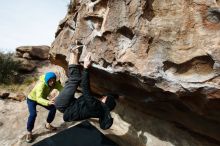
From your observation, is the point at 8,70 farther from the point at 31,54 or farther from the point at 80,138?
the point at 80,138

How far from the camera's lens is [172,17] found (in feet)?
18.1

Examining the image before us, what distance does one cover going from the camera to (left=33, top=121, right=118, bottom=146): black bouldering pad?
7.15 meters

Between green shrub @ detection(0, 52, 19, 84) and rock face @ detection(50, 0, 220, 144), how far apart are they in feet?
27.7

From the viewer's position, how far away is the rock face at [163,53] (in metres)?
5.07

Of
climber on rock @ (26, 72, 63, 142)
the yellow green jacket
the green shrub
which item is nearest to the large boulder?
the green shrub

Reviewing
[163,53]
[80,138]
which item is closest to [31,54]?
[80,138]

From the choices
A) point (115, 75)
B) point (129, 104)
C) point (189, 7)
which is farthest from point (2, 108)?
point (189, 7)

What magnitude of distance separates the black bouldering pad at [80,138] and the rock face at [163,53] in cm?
109

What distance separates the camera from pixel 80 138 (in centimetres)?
732

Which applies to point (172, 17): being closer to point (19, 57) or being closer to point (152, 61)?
point (152, 61)

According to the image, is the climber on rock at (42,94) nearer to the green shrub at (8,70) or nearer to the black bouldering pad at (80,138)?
the black bouldering pad at (80,138)

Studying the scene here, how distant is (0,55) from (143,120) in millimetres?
11281

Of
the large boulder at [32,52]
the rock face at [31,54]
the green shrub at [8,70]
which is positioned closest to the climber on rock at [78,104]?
the green shrub at [8,70]

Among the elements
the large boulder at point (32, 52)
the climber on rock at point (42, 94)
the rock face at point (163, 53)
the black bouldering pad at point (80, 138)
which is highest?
the rock face at point (163, 53)
